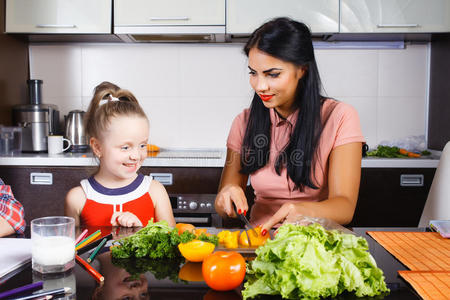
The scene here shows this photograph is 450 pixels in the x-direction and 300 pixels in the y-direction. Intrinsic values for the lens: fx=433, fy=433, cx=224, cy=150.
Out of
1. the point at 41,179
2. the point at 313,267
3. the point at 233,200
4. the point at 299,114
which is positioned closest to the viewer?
the point at 313,267

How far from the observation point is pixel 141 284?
737 millimetres

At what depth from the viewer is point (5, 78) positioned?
2.55 metres

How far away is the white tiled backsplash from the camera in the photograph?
8.99 feet

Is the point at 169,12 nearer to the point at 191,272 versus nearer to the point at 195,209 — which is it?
the point at 195,209

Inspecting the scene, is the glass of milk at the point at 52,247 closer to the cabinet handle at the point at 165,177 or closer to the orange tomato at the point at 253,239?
the orange tomato at the point at 253,239

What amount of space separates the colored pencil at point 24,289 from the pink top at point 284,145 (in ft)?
3.06

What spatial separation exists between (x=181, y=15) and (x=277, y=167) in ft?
4.23

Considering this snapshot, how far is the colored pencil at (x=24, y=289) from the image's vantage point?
0.66 meters

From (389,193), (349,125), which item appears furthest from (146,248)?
(389,193)

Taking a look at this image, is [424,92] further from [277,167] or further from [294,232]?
[294,232]

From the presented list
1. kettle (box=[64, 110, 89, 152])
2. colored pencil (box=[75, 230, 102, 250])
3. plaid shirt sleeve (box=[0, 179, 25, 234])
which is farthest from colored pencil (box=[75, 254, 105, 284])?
kettle (box=[64, 110, 89, 152])

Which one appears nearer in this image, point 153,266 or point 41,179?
point 153,266

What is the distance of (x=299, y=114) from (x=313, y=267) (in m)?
0.96

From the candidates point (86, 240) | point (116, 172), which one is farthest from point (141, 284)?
point (116, 172)
